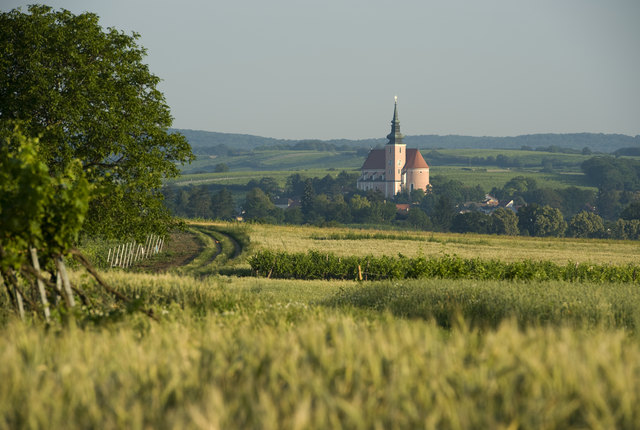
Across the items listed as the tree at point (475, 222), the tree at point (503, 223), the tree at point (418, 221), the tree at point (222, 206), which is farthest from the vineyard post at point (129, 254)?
the tree at point (222, 206)

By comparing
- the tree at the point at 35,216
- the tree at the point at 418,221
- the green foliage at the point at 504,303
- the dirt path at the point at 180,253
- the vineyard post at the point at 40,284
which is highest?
the tree at the point at 35,216

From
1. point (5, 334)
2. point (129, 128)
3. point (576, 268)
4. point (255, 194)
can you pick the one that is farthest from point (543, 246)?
point (255, 194)

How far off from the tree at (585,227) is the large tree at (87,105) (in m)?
132

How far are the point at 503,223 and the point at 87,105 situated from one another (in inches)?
4898

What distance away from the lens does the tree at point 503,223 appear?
14175cm

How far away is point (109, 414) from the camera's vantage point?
4.58 metres

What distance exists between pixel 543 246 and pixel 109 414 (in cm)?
7311

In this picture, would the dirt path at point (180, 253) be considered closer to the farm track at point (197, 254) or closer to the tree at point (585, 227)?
the farm track at point (197, 254)

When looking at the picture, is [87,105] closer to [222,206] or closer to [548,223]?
[548,223]

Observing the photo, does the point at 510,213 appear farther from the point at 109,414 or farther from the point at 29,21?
the point at 109,414

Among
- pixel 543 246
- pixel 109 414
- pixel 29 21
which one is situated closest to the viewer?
pixel 109 414

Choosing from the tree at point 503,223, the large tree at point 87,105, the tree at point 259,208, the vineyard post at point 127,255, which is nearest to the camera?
the large tree at point 87,105

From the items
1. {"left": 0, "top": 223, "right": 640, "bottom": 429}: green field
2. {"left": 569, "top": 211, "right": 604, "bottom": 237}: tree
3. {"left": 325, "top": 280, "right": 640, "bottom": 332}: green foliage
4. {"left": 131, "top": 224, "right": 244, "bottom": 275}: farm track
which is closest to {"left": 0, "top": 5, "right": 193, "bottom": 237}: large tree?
{"left": 131, "top": 224, "right": 244, "bottom": 275}: farm track

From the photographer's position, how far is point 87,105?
91.9 ft
